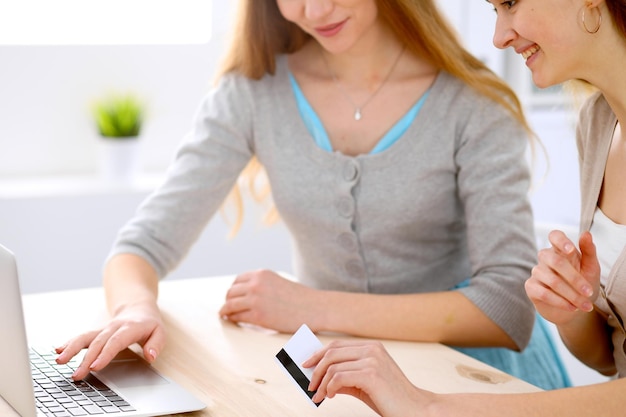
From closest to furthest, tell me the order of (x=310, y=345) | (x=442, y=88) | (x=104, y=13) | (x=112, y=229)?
1. (x=310, y=345)
2. (x=442, y=88)
3. (x=112, y=229)
4. (x=104, y=13)

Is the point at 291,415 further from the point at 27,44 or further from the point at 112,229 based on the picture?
the point at 27,44

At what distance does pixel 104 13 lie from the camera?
2.83m

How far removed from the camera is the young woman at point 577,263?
3.32ft

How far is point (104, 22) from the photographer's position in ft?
9.29

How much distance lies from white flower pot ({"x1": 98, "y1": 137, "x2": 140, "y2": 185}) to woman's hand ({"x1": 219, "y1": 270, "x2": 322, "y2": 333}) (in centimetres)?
130

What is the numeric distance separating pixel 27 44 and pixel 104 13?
255 millimetres

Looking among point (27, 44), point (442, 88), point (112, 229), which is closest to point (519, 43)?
point (442, 88)

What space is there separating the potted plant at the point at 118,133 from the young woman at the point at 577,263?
1588 mm

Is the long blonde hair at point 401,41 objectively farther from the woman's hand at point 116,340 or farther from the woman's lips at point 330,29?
the woman's hand at point 116,340

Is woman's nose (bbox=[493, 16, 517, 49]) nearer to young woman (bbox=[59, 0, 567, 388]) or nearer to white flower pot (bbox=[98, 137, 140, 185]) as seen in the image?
young woman (bbox=[59, 0, 567, 388])

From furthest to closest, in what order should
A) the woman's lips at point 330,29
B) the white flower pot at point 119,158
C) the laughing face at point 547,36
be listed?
the white flower pot at point 119,158, the woman's lips at point 330,29, the laughing face at point 547,36

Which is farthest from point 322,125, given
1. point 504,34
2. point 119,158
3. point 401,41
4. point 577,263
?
point 119,158

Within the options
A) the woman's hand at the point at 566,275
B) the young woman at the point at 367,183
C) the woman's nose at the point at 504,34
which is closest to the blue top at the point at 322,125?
the young woman at the point at 367,183

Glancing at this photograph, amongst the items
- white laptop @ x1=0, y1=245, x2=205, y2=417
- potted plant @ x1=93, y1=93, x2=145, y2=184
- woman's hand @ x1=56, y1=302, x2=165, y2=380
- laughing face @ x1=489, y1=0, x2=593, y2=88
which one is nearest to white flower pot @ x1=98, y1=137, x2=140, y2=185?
potted plant @ x1=93, y1=93, x2=145, y2=184
